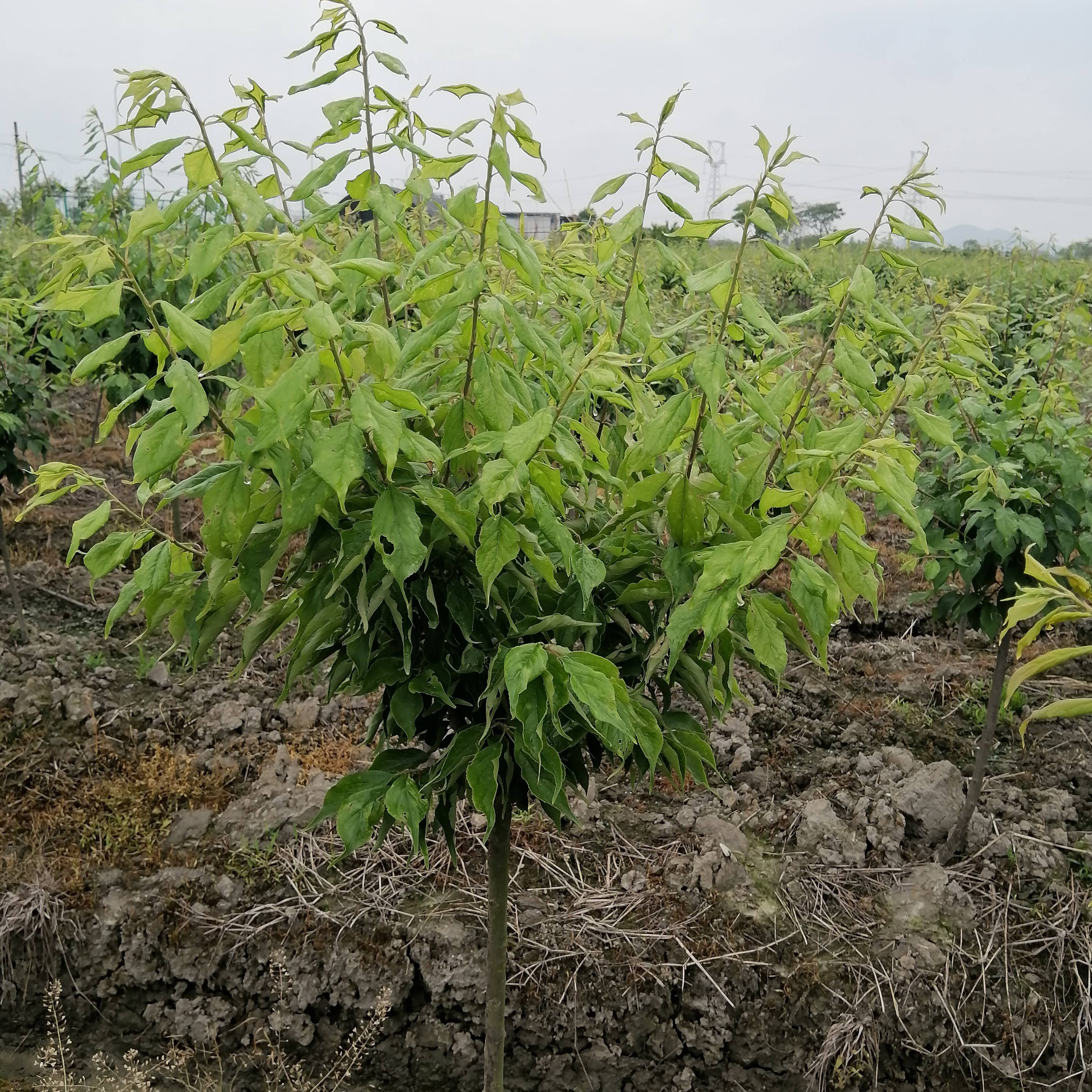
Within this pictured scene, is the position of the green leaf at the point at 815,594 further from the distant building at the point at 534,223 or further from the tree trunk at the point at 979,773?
the tree trunk at the point at 979,773

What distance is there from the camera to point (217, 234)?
1356 mm

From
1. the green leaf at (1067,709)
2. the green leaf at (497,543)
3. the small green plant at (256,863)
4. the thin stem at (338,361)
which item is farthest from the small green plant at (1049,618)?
the small green plant at (256,863)

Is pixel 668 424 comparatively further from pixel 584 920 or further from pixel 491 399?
pixel 584 920

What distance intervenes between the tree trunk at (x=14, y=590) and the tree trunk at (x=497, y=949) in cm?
384

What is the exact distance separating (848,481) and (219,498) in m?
1.00

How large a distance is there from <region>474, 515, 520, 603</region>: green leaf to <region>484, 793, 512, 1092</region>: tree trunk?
856mm

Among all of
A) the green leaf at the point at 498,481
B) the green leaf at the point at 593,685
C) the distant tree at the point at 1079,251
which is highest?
the distant tree at the point at 1079,251

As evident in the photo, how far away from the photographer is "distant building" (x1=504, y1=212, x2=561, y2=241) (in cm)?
192

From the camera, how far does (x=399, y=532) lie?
135 centimetres

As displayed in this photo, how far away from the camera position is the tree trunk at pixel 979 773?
11.4 feet

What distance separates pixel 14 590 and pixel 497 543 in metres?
4.63

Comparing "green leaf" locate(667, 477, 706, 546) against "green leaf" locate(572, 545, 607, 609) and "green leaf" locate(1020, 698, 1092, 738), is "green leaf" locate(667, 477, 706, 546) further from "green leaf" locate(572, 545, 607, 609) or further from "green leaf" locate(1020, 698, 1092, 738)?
"green leaf" locate(1020, 698, 1092, 738)

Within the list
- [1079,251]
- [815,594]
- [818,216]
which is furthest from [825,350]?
[818,216]

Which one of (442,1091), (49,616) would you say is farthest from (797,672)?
(49,616)
